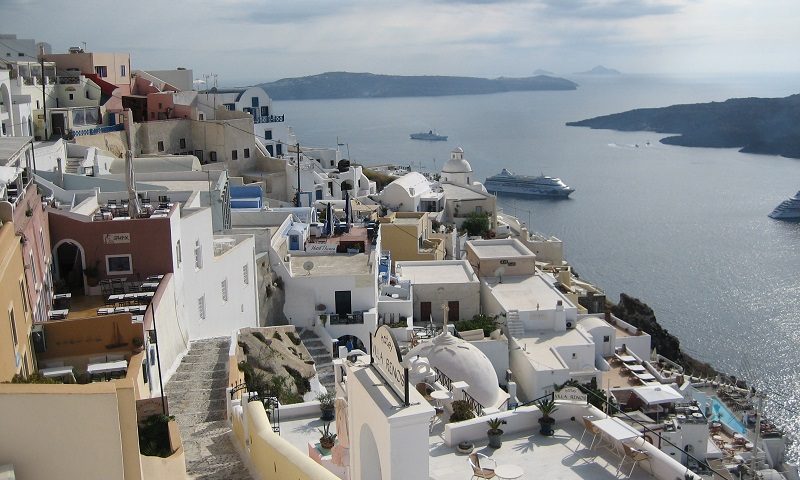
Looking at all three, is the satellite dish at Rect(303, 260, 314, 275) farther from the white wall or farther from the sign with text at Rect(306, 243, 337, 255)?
the white wall

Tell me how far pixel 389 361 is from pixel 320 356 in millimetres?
9638

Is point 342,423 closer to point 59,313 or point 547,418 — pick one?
point 547,418

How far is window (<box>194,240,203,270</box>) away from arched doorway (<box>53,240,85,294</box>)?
6.28 feet

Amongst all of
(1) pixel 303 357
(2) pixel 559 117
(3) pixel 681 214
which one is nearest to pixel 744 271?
(3) pixel 681 214

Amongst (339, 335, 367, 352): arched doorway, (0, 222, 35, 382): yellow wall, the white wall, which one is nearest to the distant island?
(339, 335, 367, 352): arched doorway

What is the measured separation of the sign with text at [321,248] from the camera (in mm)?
17984

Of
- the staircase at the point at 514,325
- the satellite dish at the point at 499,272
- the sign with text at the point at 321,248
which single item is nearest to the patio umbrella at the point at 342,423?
the sign with text at the point at 321,248

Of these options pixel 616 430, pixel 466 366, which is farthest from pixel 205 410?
pixel 616 430

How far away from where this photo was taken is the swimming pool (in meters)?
19.5

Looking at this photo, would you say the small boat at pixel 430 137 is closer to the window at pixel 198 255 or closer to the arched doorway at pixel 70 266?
the window at pixel 198 255

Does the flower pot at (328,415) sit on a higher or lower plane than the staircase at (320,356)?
higher

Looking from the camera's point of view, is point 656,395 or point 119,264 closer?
point 119,264

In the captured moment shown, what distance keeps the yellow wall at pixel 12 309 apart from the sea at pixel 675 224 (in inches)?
787

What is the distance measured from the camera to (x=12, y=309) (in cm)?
763
